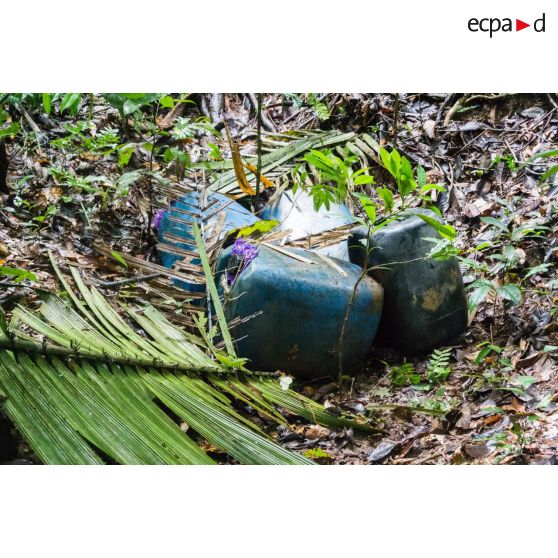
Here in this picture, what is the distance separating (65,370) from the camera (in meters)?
1.26

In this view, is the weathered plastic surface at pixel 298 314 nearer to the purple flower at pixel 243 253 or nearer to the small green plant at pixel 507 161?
the purple flower at pixel 243 253

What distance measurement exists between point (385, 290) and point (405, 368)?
0.88 ft

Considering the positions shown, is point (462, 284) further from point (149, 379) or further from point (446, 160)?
point (149, 379)

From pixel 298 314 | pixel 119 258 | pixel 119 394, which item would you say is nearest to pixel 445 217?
pixel 298 314

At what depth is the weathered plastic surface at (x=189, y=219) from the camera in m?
2.32

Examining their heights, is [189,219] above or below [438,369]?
above

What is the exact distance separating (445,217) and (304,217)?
560 millimetres

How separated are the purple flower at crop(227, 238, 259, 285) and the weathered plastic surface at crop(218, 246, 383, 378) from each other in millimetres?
25

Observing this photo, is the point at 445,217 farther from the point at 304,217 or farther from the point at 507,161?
the point at 304,217

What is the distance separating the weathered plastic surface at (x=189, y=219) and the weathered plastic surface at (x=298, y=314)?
0.39m

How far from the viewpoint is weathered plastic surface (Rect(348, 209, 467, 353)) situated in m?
2.06

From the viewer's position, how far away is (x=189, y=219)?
2395mm

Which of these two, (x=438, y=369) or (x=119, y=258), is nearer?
(x=438, y=369)

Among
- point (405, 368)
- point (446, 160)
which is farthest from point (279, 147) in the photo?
point (405, 368)
